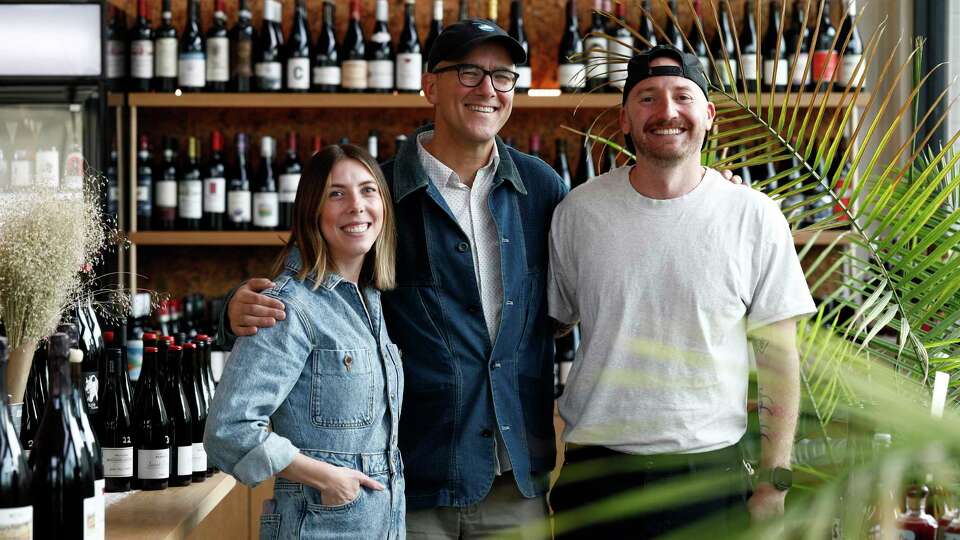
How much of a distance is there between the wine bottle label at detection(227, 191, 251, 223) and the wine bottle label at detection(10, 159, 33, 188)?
27.5 inches

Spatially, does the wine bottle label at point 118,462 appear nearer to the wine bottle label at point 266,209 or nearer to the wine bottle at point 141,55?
the wine bottle label at point 266,209

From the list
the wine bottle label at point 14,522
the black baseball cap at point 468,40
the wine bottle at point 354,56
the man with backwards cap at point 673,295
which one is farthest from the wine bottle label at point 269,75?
the wine bottle label at point 14,522

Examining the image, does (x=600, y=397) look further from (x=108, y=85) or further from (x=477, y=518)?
(x=108, y=85)

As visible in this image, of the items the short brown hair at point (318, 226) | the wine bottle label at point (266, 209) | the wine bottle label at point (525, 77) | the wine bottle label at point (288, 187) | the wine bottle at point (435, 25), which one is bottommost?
the short brown hair at point (318, 226)

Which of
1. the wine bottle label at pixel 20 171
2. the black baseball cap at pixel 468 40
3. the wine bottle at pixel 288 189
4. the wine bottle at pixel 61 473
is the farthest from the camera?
the wine bottle label at pixel 20 171

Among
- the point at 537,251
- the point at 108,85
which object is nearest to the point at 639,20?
the point at 108,85

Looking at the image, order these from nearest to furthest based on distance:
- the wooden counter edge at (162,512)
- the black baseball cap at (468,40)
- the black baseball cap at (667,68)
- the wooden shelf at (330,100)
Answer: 1. the wooden counter edge at (162,512)
2. the black baseball cap at (667,68)
3. the black baseball cap at (468,40)
4. the wooden shelf at (330,100)

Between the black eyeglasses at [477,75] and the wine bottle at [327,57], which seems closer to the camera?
the black eyeglasses at [477,75]

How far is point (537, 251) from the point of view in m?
1.73

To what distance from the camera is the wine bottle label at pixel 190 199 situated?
319 centimetres

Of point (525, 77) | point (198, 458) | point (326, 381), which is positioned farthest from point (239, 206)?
point (326, 381)

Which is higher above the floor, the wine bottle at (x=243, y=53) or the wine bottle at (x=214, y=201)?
the wine bottle at (x=243, y=53)

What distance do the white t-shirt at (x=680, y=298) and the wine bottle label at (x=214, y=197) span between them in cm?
188

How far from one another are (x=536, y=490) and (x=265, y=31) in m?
2.15
